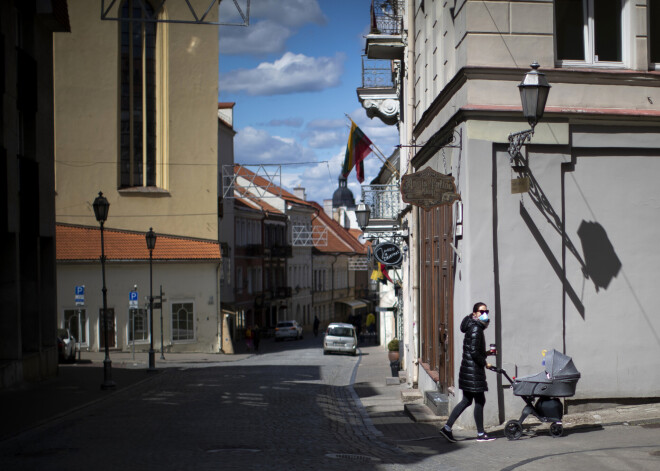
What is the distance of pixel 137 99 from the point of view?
45375 mm

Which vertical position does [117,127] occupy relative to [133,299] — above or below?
above

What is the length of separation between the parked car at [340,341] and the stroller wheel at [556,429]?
31.7m

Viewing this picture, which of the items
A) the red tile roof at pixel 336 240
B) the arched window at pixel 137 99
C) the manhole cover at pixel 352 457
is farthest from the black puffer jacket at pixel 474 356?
the red tile roof at pixel 336 240

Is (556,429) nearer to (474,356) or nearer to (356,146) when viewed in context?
(474,356)

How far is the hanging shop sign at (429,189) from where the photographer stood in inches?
495

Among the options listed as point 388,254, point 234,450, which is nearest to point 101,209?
point 388,254

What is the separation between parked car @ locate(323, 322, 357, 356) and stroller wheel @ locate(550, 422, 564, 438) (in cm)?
3167

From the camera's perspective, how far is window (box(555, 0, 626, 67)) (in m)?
12.5

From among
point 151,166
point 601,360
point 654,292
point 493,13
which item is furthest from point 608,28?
point 151,166

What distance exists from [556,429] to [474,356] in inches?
51.3

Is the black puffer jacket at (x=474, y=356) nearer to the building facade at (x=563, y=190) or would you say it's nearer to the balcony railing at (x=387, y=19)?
the building facade at (x=563, y=190)

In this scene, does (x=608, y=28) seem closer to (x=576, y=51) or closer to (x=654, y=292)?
(x=576, y=51)

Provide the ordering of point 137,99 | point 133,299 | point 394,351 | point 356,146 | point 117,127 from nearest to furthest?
point 356,146
point 394,351
point 133,299
point 117,127
point 137,99

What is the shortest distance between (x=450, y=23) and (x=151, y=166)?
33.2 m
